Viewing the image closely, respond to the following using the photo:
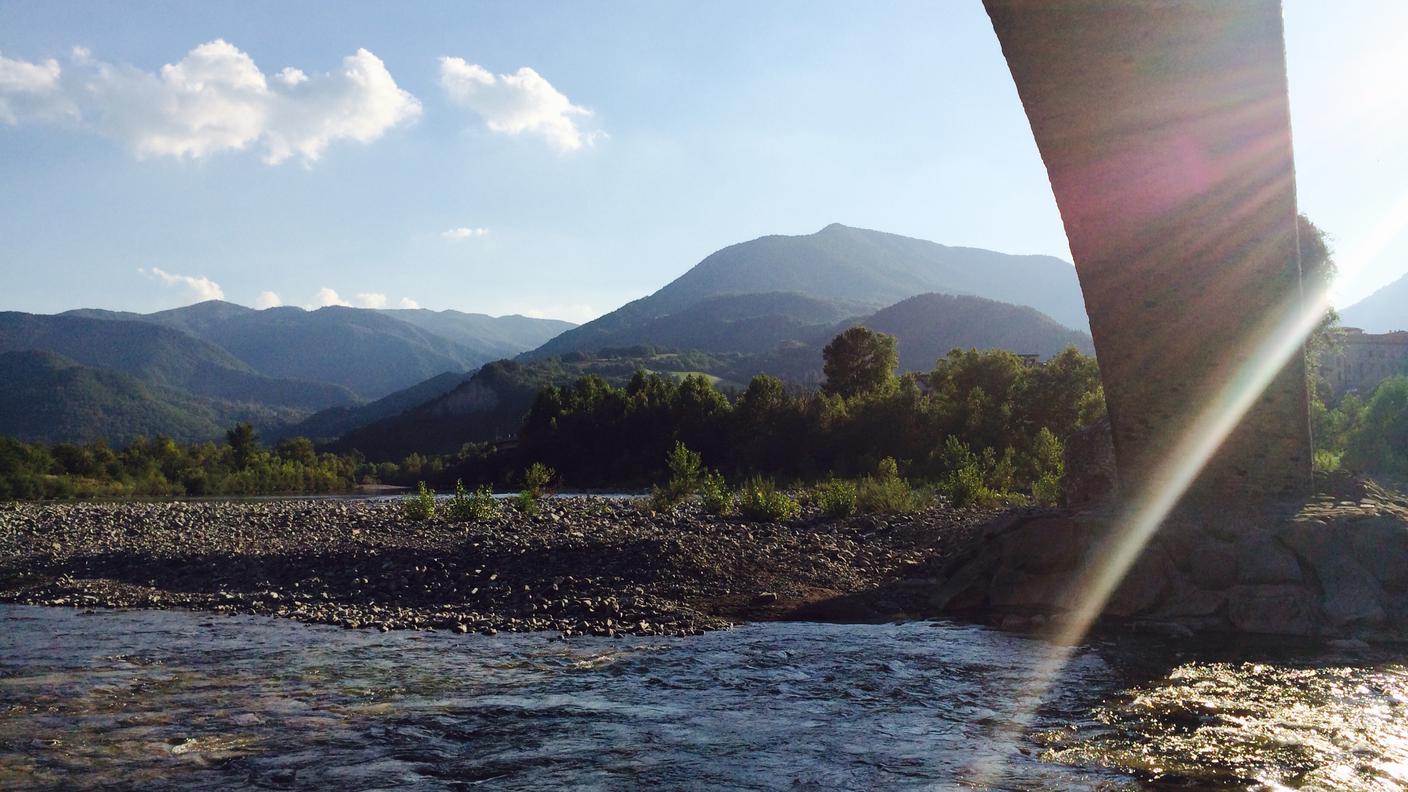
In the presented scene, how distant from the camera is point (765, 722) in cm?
521

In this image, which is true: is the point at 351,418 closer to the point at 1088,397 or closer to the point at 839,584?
the point at 1088,397

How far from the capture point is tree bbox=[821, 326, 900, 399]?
55.4 meters

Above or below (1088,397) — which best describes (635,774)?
below

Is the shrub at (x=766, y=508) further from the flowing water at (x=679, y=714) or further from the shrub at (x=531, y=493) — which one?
the flowing water at (x=679, y=714)

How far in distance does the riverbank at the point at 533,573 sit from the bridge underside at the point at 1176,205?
3172mm

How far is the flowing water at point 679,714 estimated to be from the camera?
425 cm

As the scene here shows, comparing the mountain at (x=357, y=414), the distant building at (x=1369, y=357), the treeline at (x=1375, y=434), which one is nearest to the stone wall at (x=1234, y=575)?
the treeline at (x=1375, y=434)

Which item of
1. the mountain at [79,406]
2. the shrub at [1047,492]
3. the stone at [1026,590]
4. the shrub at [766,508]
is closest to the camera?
the stone at [1026,590]

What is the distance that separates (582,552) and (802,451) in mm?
35859

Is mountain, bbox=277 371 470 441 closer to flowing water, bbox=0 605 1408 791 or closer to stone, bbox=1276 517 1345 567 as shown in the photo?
flowing water, bbox=0 605 1408 791

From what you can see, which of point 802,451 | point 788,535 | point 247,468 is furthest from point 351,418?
point 788,535

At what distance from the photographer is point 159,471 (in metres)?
55.0

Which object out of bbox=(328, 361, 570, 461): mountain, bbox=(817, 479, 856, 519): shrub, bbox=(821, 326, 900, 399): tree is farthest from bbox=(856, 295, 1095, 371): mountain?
bbox=(817, 479, 856, 519): shrub

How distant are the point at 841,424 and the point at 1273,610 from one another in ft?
123
